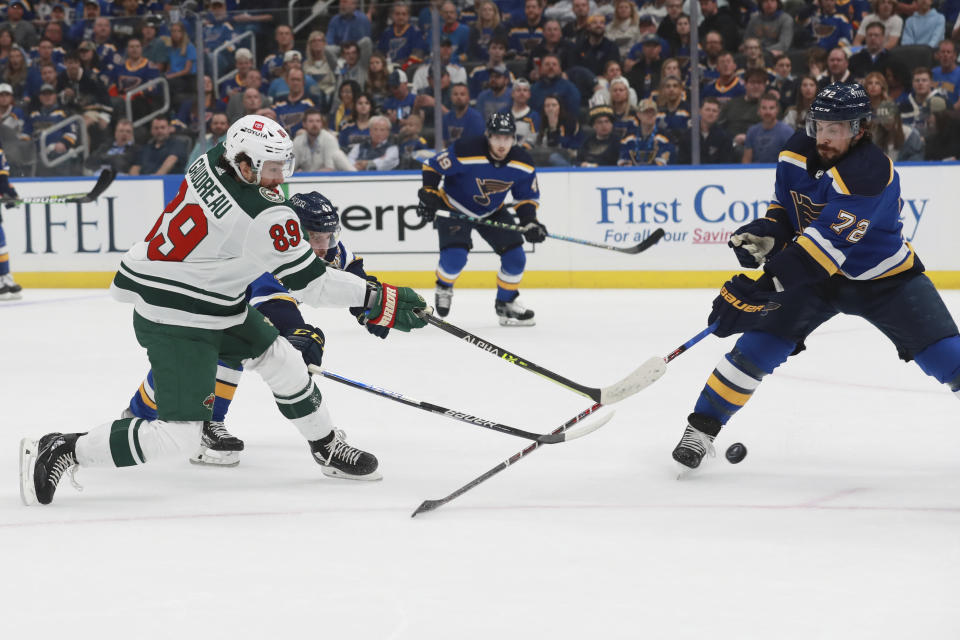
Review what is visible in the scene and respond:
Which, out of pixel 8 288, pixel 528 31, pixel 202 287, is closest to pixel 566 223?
pixel 528 31

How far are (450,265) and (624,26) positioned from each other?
8.85 feet

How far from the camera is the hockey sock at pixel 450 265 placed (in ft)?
22.2

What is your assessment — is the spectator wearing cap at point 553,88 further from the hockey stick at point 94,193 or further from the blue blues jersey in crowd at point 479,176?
the hockey stick at point 94,193

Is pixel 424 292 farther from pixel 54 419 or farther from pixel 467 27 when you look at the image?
pixel 54 419

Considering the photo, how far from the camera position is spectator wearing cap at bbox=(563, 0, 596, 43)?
27.9 feet

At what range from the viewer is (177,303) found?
9.45 feet

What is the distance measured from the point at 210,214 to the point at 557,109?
568 centimetres

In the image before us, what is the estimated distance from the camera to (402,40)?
8.59 metres

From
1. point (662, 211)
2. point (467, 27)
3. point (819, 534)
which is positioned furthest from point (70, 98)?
point (819, 534)

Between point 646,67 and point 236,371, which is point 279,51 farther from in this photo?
point 236,371

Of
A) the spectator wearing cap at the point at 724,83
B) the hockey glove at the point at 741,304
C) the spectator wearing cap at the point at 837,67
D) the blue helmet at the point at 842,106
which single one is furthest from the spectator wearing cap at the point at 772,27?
the hockey glove at the point at 741,304

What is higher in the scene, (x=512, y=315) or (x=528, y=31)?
(x=528, y=31)

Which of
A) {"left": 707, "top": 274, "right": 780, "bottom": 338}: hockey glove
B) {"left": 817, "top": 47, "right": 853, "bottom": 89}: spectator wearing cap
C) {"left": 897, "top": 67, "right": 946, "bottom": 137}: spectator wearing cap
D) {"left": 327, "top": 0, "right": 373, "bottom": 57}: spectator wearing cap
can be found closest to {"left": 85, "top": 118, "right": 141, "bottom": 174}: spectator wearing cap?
{"left": 327, "top": 0, "right": 373, "bottom": 57}: spectator wearing cap

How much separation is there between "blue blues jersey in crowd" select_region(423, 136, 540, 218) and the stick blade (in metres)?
3.76
